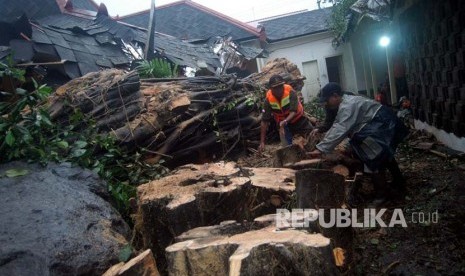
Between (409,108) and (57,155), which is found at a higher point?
(57,155)

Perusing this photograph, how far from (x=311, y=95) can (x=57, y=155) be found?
1624 cm

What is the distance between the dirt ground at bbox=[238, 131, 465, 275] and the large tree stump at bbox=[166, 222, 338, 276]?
1148 mm

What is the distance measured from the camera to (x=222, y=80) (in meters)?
6.57

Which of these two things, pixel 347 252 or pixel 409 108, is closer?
pixel 347 252

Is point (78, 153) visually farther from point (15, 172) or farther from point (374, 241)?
point (374, 241)

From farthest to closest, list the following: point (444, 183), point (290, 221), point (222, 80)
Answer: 1. point (222, 80)
2. point (444, 183)
3. point (290, 221)

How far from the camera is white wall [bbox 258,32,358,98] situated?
58.5 feet

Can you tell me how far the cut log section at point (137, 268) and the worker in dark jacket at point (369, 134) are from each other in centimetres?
248

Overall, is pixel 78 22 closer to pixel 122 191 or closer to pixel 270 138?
pixel 270 138

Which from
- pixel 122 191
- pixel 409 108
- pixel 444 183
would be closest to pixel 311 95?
pixel 409 108

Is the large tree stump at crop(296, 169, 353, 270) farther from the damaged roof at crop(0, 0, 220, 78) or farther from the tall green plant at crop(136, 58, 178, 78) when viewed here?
the damaged roof at crop(0, 0, 220, 78)

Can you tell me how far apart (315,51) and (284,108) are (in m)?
13.5

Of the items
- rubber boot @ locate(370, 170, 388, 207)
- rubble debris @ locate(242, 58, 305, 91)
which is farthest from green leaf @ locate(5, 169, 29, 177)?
rubble debris @ locate(242, 58, 305, 91)

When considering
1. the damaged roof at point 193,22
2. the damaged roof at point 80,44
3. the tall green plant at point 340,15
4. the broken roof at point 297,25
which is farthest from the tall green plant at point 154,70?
the broken roof at point 297,25
